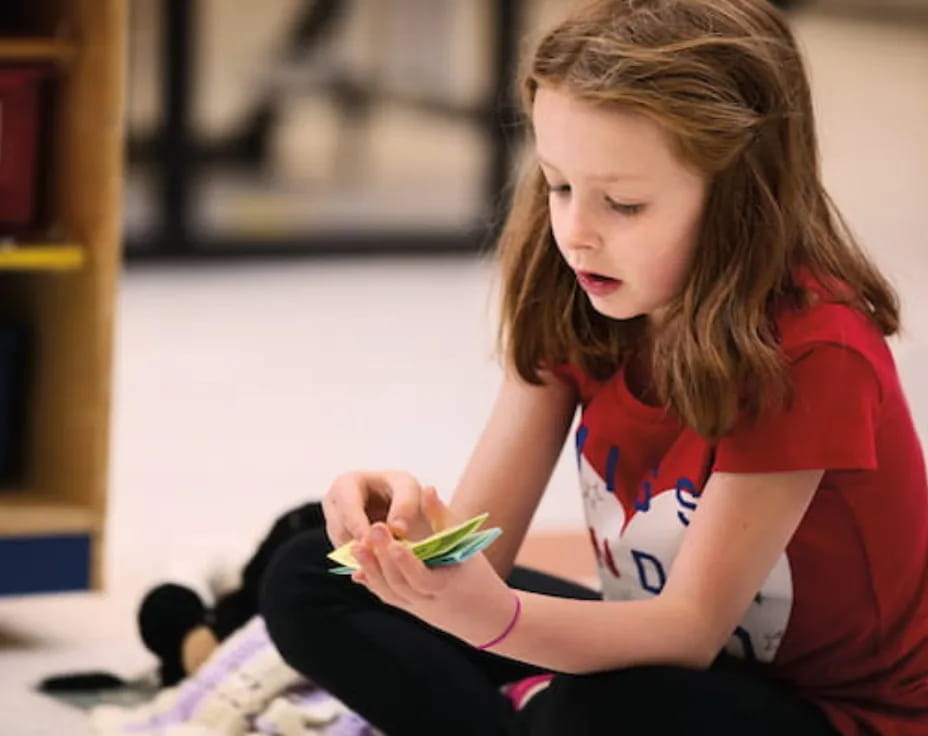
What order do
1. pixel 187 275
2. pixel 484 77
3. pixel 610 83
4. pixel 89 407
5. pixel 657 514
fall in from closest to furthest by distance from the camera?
pixel 610 83 → pixel 657 514 → pixel 89 407 → pixel 187 275 → pixel 484 77

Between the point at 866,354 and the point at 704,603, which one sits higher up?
the point at 866,354

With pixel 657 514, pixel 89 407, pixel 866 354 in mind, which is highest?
pixel 866 354

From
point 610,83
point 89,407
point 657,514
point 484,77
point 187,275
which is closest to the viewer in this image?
point 610,83

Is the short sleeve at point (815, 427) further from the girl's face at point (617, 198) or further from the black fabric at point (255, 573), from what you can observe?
the black fabric at point (255, 573)

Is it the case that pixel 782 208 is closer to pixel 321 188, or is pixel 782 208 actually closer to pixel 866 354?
pixel 866 354

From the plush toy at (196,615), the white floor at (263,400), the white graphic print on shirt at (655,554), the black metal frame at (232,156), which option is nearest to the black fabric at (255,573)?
the plush toy at (196,615)

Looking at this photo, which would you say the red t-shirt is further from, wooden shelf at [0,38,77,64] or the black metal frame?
the black metal frame

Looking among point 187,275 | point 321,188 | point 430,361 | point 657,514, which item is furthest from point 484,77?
point 657,514

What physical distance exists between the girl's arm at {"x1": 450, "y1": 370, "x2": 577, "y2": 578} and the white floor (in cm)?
22

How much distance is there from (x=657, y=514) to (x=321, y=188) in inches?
119

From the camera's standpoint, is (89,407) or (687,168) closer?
(687,168)

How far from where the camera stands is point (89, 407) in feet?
6.34

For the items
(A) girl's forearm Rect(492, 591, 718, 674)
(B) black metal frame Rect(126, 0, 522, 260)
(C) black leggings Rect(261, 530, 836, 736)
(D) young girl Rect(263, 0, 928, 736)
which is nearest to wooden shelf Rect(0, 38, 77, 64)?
(C) black leggings Rect(261, 530, 836, 736)

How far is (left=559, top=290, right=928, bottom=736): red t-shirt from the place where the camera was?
3.98 feet
